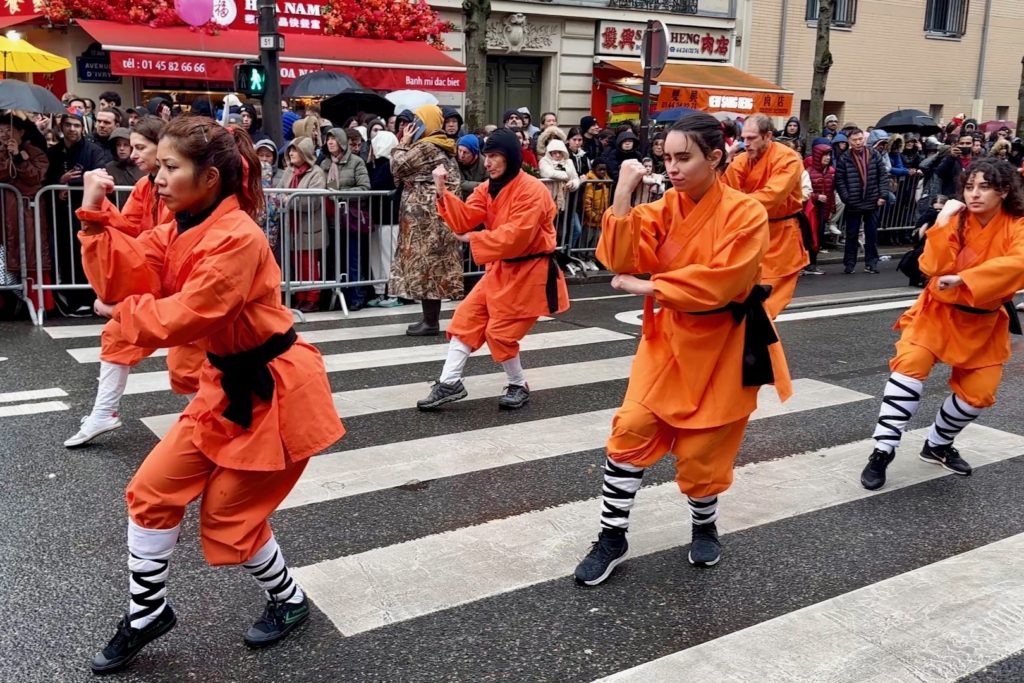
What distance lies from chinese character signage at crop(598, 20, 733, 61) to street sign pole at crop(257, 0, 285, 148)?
13.9 m

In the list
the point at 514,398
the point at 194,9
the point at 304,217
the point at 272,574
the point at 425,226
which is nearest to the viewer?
the point at 272,574

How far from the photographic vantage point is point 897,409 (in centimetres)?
518

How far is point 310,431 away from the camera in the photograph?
334 cm

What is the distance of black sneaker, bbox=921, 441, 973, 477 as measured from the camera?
5500 millimetres

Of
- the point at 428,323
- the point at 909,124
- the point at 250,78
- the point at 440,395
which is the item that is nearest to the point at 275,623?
the point at 440,395

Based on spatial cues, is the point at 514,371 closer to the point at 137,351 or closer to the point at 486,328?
the point at 486,328

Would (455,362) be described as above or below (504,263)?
below

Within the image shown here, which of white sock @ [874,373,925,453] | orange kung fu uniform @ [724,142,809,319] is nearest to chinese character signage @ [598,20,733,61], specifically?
orange kung fu uniform @ [724,142,809,319]

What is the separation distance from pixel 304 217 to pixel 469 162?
215 cm

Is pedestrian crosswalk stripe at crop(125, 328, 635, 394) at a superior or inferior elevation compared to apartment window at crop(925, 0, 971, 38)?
inferior

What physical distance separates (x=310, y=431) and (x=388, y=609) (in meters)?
0.85

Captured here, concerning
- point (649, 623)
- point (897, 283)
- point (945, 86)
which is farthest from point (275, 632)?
point (945, 86)

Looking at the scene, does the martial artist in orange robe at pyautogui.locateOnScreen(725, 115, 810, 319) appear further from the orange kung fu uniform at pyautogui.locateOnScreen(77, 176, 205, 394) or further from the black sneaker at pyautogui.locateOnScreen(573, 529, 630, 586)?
the orange kung fu uniform at pyautogui.locateOnScreen(77, 176, 205, 394)

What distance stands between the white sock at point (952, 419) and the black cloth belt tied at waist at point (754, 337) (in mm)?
1925
